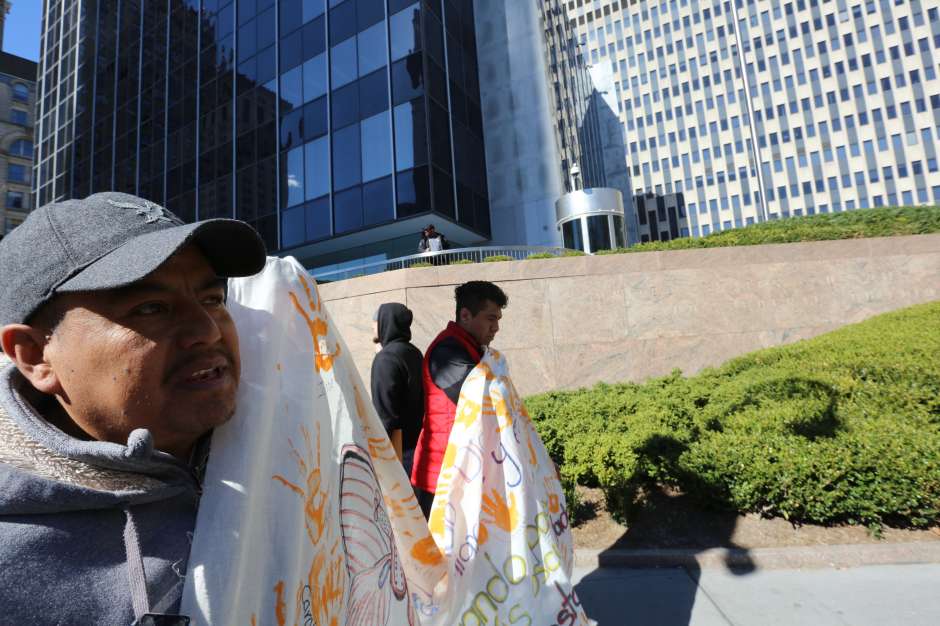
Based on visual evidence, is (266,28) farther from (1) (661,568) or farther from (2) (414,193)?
(1) (661,568)

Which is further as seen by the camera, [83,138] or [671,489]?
[83,138]

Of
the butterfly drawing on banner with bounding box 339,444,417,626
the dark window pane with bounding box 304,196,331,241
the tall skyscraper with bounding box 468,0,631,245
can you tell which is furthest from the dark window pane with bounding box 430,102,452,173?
the butterfly drawing on banner with bounding box 339,444,417,626

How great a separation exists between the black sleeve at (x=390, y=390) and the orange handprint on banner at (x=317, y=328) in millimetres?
1900

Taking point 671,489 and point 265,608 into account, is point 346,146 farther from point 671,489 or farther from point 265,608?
point 265,608

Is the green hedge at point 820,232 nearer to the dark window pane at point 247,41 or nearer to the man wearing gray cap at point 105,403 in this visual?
the man wearing gray cap at point 105,403

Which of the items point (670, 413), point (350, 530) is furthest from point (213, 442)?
point (670, 413)

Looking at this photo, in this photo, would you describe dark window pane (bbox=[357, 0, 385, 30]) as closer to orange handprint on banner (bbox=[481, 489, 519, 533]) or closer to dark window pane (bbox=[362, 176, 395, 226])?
dark window pane (bbox=[362, 176, 395, 226])

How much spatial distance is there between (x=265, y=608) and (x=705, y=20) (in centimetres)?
10386

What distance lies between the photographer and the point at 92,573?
767mm

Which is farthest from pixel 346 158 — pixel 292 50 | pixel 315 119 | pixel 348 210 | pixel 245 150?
pixel 292 50

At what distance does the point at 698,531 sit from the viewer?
4.26 m

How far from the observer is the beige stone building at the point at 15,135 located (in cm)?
5472

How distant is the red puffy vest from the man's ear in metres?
1.98

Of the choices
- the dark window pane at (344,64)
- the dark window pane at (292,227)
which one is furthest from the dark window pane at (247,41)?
the dark window pane at (292,227)
